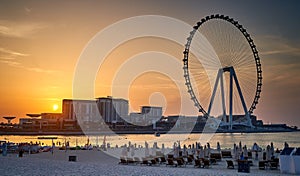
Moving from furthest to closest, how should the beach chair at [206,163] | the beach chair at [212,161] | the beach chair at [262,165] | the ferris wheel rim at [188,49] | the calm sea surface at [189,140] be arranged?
the calm sea surface at [189,140] → the ferris wheel rim at [188,49] → the beach chair at [212,161] → the beach chair at [206,163] → the beach chair at [262,165]

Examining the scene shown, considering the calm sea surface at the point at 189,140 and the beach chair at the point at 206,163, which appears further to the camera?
the calm sea surface at the point at 189,140

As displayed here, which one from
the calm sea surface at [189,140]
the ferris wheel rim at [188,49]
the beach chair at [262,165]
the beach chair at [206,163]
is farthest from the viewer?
the calm sea surface at [189,140]

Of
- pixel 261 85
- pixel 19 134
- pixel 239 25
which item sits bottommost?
pixel 19 134

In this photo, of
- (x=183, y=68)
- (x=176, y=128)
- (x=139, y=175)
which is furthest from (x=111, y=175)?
(x=176, y=128)

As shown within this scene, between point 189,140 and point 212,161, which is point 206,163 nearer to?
point 212,161

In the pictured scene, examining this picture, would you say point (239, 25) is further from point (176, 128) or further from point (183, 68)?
point (176, 128)

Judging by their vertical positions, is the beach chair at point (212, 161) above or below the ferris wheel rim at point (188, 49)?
below

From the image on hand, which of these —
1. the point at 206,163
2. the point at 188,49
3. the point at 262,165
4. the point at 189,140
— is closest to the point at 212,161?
the point at 206,163

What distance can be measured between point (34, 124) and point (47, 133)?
20.9 m

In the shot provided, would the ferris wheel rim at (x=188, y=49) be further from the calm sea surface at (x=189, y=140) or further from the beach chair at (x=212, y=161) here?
the beach chair at (x=212, y=161)

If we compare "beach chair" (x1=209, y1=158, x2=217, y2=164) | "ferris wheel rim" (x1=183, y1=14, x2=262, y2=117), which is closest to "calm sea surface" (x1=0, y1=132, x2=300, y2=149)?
"ferris wheel rim" (x1=183, y1=14, x2=262, y2=117)

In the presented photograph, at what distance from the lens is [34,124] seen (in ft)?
454

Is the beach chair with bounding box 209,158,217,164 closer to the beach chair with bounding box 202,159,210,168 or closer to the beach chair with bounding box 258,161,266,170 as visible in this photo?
the beach chair with bounding box 202,159,210,168

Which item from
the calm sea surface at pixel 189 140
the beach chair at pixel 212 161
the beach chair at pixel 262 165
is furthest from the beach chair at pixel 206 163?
the calm sea surface at pixel 189 140
